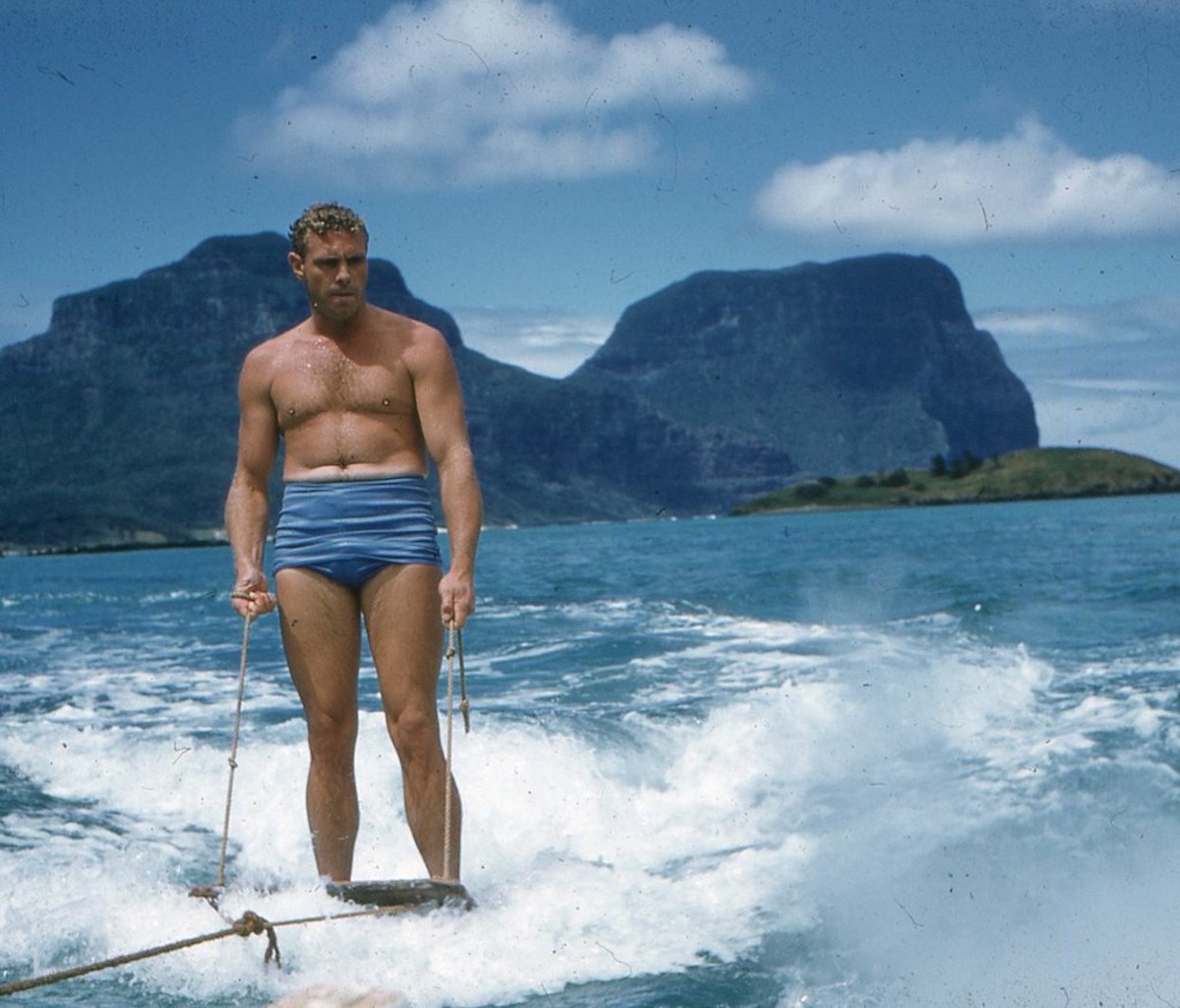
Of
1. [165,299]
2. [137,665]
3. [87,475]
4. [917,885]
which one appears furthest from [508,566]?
[165,299]

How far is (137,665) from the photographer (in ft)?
51.5

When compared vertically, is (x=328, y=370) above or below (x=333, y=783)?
above

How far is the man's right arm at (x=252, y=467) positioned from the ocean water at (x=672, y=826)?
1.13 metres

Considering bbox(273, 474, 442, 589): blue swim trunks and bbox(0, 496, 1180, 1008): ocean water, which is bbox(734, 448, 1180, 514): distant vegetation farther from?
bbox(273, 474, 442, 589): blue swim trunks

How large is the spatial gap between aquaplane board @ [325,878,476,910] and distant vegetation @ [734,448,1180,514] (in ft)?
520

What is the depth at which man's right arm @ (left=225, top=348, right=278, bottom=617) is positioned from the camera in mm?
4879

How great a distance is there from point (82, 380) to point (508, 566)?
125 m

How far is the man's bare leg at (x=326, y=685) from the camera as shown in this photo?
4.82 m

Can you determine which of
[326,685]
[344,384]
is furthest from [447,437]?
[326,685]

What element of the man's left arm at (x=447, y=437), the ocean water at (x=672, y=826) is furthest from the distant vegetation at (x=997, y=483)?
the man's left arm at (x=447, y=437)

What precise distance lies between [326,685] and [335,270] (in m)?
1.34

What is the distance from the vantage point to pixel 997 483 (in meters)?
161

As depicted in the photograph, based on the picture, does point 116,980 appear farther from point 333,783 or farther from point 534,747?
point 534,747

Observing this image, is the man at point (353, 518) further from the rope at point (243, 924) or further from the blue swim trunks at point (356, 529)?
the rope at point (243, 924)
